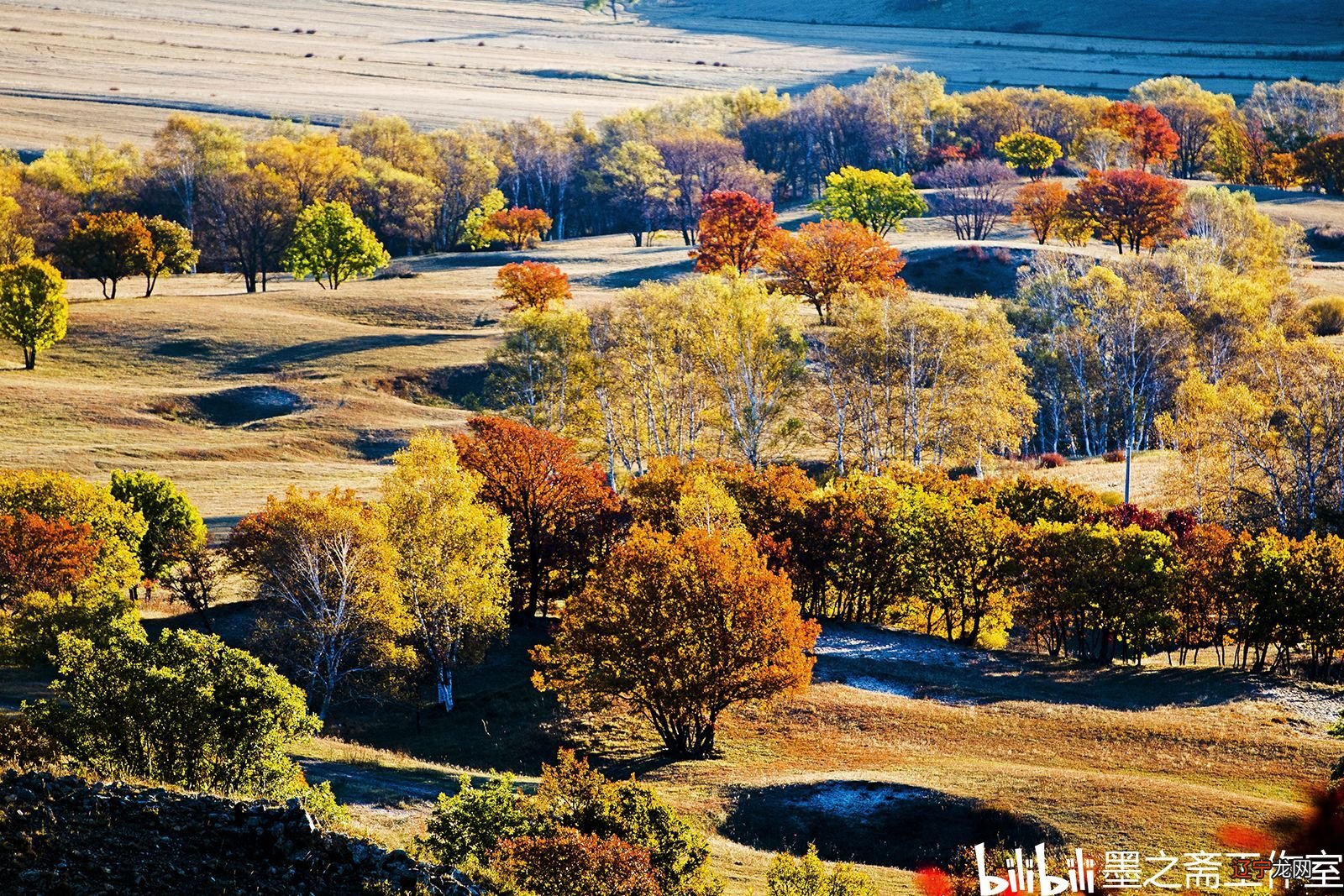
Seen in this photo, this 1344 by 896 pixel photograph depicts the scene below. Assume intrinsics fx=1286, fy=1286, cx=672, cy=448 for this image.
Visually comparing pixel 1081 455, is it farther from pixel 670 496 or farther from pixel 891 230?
pixel 891 230

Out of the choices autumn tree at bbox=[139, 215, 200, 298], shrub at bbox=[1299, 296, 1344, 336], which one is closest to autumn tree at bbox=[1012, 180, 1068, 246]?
shrub at bbox=[1299, 296, 1344, 336]

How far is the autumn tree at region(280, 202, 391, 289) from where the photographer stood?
157m

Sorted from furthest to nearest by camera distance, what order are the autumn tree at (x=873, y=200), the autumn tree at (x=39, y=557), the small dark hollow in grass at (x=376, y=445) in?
the autumn tree at (x=873, y=200)
the small dark hollow in grass at (x=376, y=445)
the autumn tree at (x=39, y=557)

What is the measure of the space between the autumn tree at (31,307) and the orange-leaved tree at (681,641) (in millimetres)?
81640

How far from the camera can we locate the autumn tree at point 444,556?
65.1 m

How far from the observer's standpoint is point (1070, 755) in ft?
179

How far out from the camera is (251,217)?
15725 centimetres

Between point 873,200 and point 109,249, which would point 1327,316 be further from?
point 109,249

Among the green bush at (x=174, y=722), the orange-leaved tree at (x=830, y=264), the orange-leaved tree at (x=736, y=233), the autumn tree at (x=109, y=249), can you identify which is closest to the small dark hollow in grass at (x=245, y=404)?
the autumn tree at (x=109, y=249)

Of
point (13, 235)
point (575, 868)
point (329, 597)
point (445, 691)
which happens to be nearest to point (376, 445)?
point (329, 597)

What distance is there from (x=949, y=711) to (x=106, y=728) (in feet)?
126

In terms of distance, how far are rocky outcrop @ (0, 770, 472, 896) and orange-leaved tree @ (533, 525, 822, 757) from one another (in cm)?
2852

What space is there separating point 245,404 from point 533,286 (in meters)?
30.6

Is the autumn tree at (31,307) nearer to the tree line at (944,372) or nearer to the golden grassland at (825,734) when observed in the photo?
the golden grassland at (825,734)
